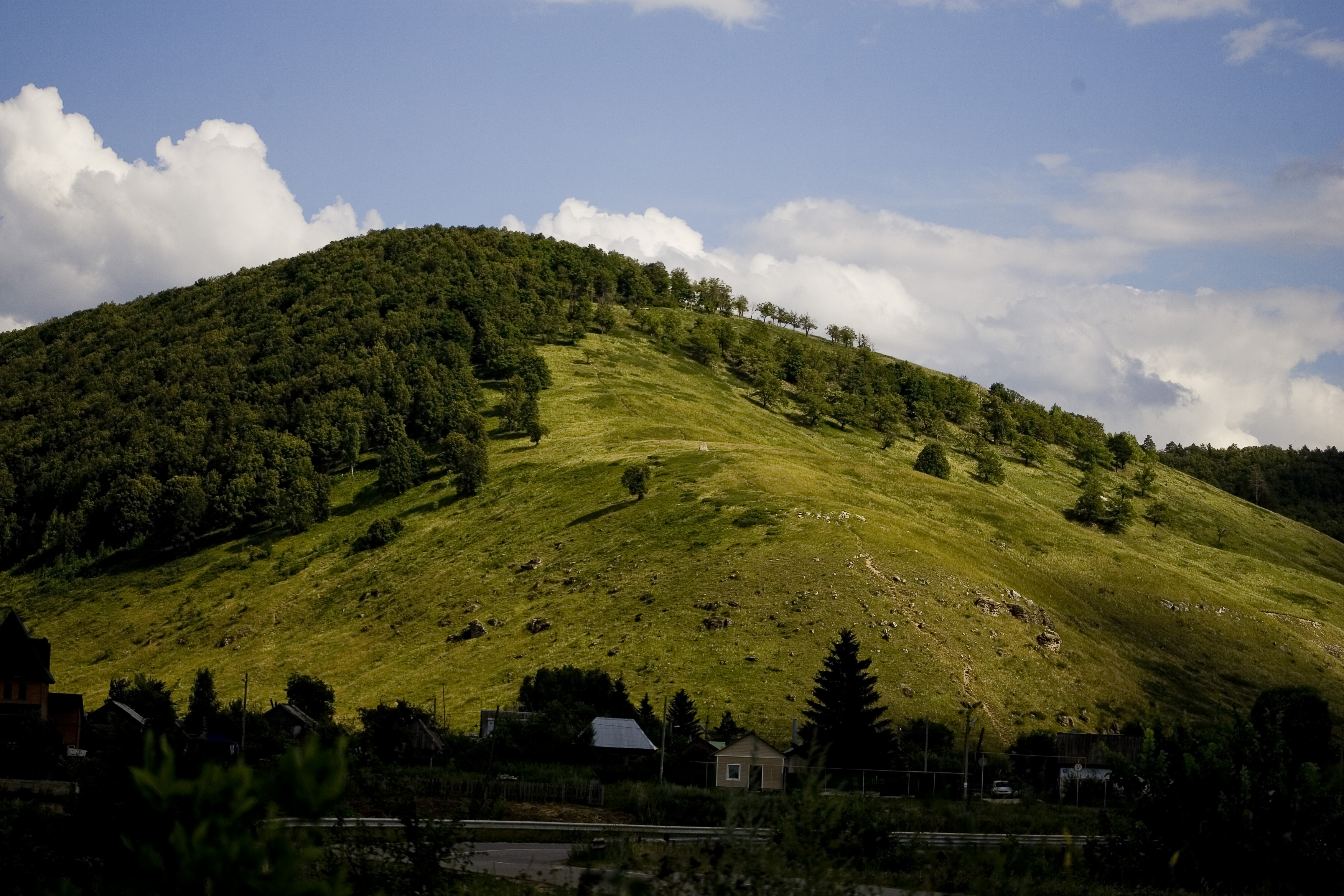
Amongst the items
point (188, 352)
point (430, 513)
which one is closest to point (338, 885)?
Answer: point (430, 513)

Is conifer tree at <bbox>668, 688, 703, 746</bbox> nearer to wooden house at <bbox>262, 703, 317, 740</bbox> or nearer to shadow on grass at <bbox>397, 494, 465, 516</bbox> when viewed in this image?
wooden house at <bbox>262, 703, 317, 740</bbox>

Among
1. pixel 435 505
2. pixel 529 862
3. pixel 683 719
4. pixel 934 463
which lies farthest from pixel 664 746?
pixel 934 463

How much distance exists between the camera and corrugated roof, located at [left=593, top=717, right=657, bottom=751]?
210 ft

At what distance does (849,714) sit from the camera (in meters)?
64.9

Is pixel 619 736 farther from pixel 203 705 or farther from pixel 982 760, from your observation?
pixel 203 705

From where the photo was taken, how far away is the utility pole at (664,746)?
53.8 m

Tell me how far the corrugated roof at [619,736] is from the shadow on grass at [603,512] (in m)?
52.4

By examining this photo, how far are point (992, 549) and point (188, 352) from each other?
14016 centimetres

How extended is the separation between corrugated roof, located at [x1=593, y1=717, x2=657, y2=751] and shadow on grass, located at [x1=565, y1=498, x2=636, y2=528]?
52.4m

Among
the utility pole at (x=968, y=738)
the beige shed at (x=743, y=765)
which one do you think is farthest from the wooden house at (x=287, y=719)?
the utility pole at (x=968, y=738)

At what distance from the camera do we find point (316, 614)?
371 ft

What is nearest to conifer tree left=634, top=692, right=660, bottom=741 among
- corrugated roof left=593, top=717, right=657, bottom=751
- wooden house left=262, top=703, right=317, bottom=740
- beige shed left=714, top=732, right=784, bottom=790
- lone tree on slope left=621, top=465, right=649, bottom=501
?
corrugated roof left=593, top=717, right=657, bottom=751

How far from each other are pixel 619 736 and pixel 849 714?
1329 cm

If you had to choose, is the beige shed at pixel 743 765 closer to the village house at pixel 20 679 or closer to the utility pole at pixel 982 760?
the utility pole at pixel 982 760
